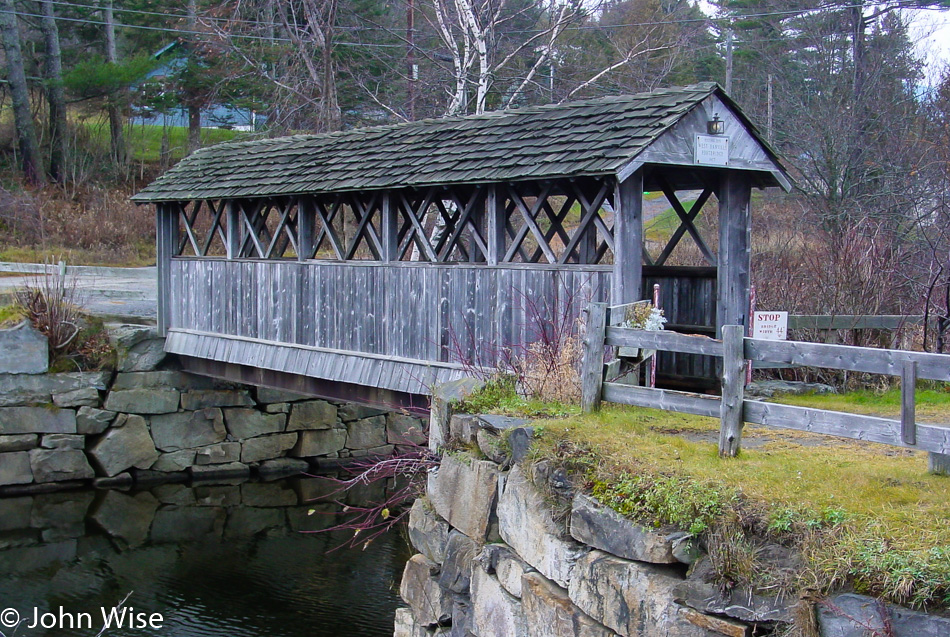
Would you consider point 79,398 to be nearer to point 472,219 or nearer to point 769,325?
point 472,219

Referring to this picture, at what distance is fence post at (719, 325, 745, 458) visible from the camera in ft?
18.1

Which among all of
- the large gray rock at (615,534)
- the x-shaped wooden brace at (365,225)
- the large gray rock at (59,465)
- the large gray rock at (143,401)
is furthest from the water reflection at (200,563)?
the large gray rock at (615,534)

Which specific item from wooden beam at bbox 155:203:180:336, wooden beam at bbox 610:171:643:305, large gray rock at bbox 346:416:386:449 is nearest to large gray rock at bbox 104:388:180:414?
wooden beam at bbox 155:203:180:336

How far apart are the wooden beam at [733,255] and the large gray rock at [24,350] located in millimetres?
10040

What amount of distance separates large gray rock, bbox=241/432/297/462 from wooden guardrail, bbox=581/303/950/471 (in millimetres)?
10278

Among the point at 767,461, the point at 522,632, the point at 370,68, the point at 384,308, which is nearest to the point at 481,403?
the point at 522,632

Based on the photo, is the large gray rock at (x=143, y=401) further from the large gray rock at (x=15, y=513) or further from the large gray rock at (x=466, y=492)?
the large gray rock at (x=466, y=492)

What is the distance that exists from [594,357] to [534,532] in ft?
4.22

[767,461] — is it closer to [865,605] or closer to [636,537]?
[636,537]

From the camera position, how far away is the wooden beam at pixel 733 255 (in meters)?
9.07

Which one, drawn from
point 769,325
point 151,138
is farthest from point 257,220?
point 151,138

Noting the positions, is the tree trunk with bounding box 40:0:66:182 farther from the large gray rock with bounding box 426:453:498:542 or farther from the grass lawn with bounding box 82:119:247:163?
the large gray rock with bounding box 426:453:498:542

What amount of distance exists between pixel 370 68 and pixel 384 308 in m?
15.6

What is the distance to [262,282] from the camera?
1251 cm
